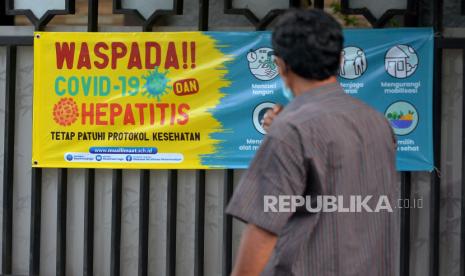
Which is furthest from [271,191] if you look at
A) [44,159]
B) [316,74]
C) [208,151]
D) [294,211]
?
[44,159]

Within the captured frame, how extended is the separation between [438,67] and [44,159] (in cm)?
267

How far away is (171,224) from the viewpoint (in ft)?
17.2

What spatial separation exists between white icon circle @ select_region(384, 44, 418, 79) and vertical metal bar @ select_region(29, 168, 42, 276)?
248 cm

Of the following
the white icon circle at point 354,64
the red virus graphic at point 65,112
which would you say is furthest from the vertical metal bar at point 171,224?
the white icon circle at point 354,64

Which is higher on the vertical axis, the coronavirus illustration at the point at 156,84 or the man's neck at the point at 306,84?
the coronavirus illustration at the point at 156,84

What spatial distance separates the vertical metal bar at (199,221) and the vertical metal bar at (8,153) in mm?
1337

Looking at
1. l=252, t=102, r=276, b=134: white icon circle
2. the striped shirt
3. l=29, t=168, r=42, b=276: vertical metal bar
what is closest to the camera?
the striped shirt

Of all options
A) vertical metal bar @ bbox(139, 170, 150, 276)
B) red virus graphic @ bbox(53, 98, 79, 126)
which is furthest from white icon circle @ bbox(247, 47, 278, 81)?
red virus graphic @ bbox(53, 98, 79, 126)

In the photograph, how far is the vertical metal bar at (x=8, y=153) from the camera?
542 centimetres

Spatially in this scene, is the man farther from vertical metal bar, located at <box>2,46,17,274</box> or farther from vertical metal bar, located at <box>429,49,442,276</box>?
vertical metal bar, located at <box>2,46,17,274</box>

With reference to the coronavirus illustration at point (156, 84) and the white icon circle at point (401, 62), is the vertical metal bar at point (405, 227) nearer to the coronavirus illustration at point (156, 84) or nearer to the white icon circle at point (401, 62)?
the white icon circle at point (401, 62)

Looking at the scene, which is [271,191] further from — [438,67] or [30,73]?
[30,73]

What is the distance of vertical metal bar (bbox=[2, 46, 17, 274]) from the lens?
5.42 m

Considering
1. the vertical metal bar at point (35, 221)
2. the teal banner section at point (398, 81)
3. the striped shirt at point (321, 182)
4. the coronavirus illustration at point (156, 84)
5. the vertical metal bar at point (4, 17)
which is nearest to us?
the striped shirt at point (321, 182)
